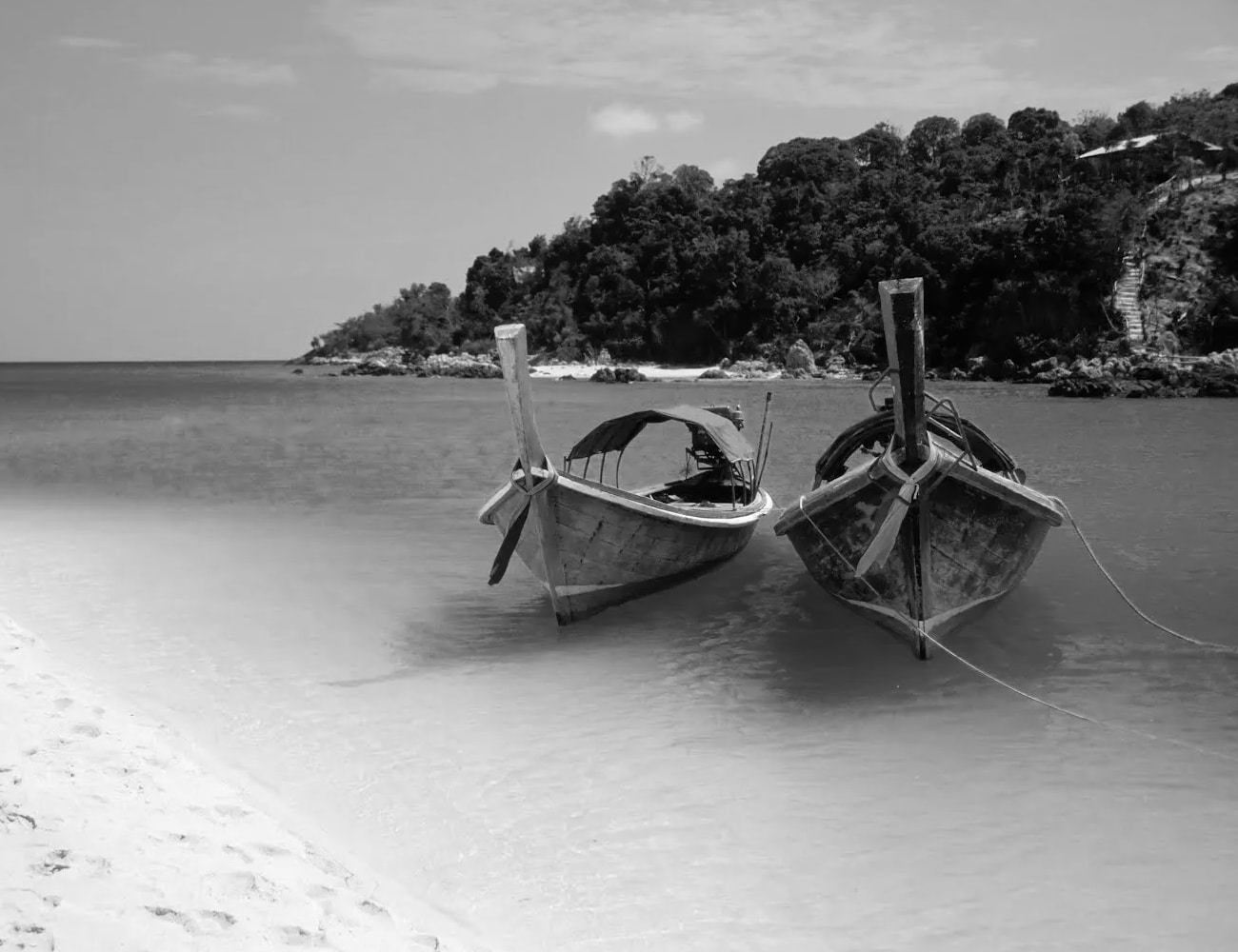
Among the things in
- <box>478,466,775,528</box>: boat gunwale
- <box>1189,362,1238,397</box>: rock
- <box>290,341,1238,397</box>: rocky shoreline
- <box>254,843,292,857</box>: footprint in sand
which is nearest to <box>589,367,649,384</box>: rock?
<box>290,341,1238,397</box>: rocky shoreline

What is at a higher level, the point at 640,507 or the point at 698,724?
the point at 640,507

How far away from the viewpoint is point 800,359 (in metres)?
61.2

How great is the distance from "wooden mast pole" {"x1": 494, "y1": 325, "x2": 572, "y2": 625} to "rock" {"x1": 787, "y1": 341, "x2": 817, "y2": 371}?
53639 millimetres

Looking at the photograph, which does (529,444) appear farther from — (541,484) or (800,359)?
(800,359)

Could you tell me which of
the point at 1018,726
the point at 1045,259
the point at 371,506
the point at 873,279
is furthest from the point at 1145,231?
the point at 1018,726

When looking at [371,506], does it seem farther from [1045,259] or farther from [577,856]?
[1045,259]

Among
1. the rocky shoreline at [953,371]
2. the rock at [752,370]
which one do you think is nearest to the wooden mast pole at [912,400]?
the rocky shoreline at [953,371]

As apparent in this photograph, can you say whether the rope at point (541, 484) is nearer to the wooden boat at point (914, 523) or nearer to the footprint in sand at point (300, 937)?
the wooden boat at point (914, 523)

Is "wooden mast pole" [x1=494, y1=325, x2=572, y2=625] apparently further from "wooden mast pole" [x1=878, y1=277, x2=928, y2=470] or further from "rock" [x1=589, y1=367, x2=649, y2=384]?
"rock" [x1=589, y1=367, x2=649, y2=384]

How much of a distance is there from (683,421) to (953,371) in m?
46.3

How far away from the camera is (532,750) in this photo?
621cm

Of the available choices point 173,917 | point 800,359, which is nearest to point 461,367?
point 800,359

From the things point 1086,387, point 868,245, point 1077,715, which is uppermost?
point 868,245

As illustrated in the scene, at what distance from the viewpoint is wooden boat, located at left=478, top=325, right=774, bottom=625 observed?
8102 mm
